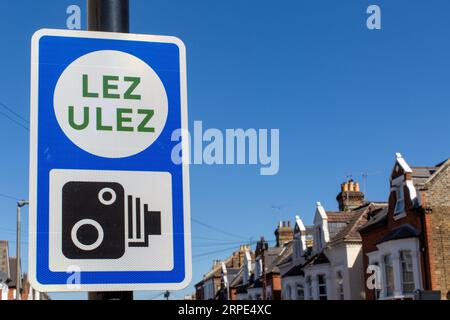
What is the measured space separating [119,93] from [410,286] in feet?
80.1

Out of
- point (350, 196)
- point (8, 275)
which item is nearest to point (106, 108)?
point (350, 196)

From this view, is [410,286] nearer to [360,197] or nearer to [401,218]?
[401,218]

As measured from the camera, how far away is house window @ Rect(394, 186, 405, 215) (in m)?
26.2

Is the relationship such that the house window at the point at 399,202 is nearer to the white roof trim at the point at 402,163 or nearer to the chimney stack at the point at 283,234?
the white roof trim at the point at 402,163

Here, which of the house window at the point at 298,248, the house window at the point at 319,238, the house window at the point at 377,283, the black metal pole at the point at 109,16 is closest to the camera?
the black metal pole at the point at 109,16

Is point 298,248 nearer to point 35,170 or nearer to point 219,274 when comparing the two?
point 219,274

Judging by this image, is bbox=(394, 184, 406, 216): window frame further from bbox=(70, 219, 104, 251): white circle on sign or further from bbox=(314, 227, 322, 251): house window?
bbox=(70, 219, 104, 251): white circle on sign

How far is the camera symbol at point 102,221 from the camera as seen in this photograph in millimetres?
1994

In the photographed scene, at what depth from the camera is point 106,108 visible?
2.07m

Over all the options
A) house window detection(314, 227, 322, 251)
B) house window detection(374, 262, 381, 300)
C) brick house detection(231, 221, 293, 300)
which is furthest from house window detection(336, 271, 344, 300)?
brick house detection(231, 221, 293, 300)

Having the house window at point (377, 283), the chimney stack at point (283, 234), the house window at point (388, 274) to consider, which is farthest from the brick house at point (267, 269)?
the house window at point (388, 274)

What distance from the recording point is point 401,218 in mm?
26281

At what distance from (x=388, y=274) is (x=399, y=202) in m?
3.08
